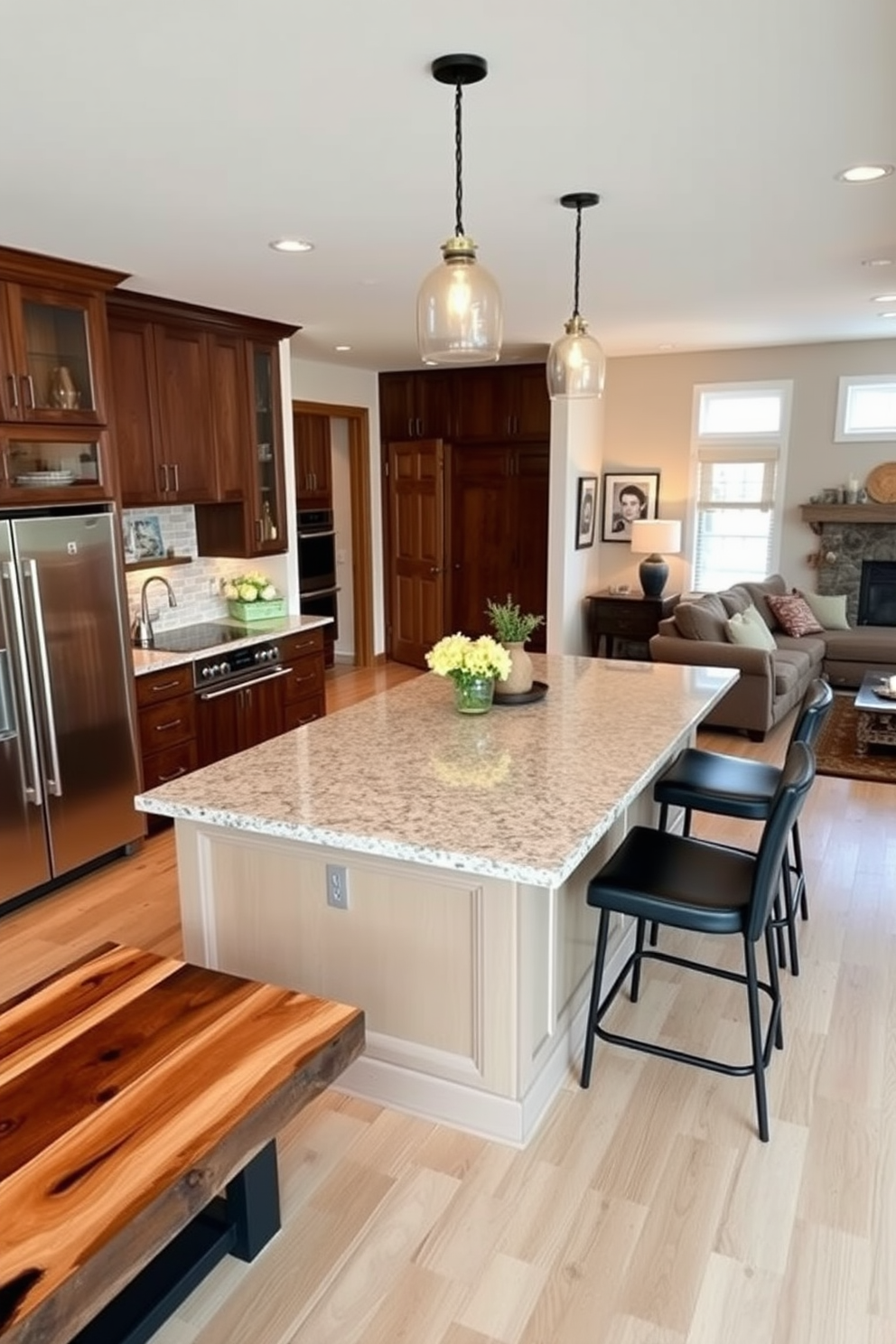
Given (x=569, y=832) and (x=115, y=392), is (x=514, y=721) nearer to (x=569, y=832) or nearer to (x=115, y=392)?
(x=569, y=832)

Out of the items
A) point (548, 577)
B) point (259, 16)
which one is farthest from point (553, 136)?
point (548, 577)

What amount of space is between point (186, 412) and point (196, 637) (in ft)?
3.93

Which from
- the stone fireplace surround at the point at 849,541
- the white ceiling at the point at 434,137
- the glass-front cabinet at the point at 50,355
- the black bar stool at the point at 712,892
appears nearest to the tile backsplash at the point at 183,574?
the glass-front cabinet at the point at 50,355

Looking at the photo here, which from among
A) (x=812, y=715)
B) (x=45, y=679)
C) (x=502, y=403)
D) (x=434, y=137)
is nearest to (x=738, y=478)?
(x=502, y=403)

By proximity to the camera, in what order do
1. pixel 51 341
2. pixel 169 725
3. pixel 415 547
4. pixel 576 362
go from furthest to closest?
1. pixel 415 547
2. pixel 169 725
3. pixel 51 341
4. pixel 576 362

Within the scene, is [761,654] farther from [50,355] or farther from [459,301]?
[50,355]

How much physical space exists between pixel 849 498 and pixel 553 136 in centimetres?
537

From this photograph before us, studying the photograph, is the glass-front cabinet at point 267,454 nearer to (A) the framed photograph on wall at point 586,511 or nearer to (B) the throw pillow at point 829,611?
(A) the framed photograph on wall at point 586,511

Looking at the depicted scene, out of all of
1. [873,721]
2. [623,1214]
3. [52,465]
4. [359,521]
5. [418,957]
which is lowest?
[623,1214]

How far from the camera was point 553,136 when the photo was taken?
8.02 ft

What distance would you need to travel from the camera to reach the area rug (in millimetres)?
5199

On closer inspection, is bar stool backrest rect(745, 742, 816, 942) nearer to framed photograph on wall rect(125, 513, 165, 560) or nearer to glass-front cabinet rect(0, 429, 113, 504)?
glass-front cabinet rect(0, 429, 113, 504)

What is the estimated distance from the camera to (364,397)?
7.86 m

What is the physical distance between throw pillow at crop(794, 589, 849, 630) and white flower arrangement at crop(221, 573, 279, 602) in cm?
412
